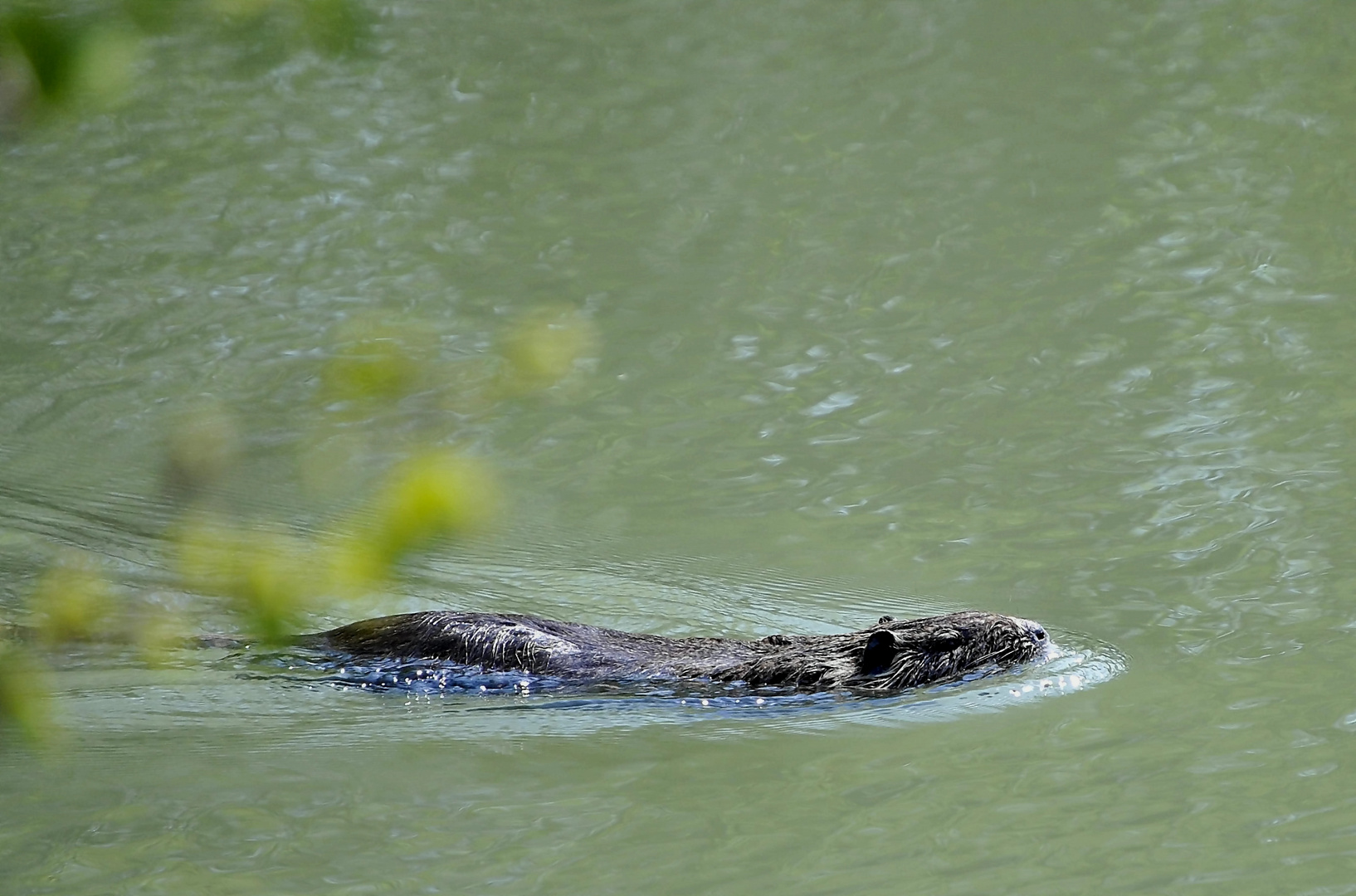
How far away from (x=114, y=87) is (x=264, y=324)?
8.16 m

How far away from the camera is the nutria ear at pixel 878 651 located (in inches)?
206

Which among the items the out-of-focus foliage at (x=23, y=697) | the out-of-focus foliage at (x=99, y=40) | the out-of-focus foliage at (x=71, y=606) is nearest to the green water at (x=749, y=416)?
the out-of-focus foliage at (x=99, y=40)

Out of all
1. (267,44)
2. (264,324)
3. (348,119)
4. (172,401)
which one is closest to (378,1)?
(348,119)

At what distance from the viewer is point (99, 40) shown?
3.80 ft

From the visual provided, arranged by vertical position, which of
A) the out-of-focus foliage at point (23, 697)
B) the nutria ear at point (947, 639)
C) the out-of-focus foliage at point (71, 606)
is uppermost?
the nutria ear at point (947, 639)

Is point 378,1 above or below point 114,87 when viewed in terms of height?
above

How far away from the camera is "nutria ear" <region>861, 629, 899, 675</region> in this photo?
5223 mm

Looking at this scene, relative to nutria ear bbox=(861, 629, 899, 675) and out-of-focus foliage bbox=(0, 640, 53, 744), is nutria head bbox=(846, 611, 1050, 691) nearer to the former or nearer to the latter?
nutria ear bbox=(861, 629, 899, 675)

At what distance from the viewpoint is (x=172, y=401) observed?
825cm

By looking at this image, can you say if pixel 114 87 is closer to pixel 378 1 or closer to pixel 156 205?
pixel 156 205

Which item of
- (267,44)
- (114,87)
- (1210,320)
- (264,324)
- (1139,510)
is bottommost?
(114,87)

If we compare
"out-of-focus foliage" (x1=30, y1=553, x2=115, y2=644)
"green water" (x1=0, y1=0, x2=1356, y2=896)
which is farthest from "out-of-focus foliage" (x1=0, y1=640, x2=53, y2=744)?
"green water" (x1=0, y1=0, x2=1356, y2=896)

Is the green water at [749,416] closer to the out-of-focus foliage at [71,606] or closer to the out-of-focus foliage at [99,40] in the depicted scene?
the out-of-focus foliage at [99,40]

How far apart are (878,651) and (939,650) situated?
0.22m
